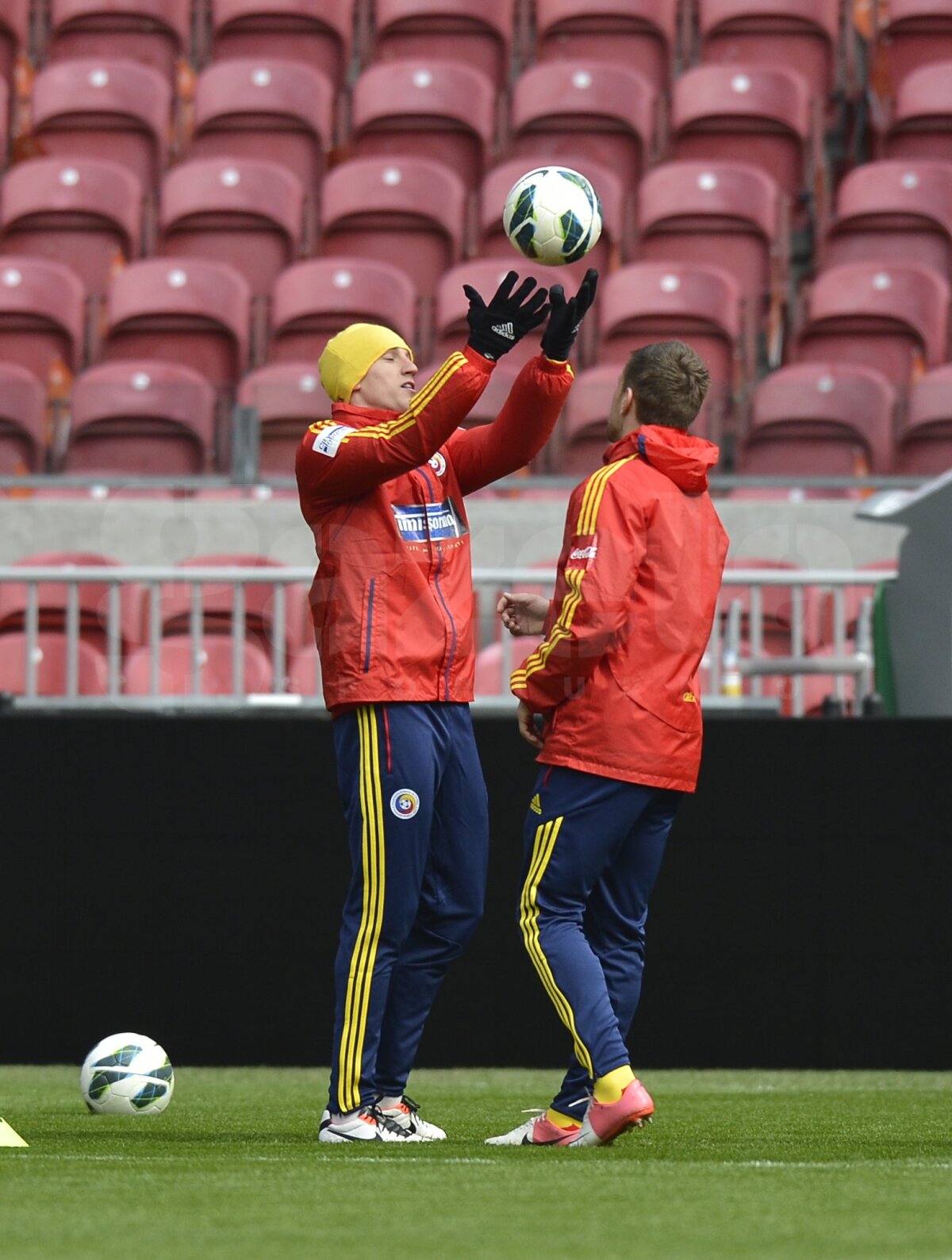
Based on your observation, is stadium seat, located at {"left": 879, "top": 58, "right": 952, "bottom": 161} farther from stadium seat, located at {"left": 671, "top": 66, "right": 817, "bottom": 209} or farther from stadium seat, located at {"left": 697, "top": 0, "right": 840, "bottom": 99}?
stadium seat, located at {"left": 697, "top": 0, "right": 840, "bottom": 99}

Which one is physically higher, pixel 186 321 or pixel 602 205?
pixel 602 205

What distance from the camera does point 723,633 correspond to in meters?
7.91

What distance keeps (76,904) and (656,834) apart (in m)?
3.01

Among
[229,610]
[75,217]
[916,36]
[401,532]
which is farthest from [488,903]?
[916,36]

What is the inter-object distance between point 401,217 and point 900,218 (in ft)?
9.10

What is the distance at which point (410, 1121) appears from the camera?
4.55 metres

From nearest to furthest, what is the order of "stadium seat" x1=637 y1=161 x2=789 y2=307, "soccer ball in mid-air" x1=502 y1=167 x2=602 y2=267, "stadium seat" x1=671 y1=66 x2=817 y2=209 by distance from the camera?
"soccer ball in mid-air" x1=502 y1=167 x2=602 y2=267 < "stadium seat" x1=637 y1=161 x2=789 y2=307 < "stadium seat" x1=671 y1=66 x2=817 y2=209

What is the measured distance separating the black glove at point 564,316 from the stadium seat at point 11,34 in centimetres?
1023

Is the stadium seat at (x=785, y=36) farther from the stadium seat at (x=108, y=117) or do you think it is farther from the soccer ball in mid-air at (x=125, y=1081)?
the soccer ball in mid-air at (x=125, y=1081)

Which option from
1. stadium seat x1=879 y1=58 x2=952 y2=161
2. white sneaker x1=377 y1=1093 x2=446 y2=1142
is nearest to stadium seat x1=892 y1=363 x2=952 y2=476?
stadium seat x1=879 y1=58 x2=952 y2=161

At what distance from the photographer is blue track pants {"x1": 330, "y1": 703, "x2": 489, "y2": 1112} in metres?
4.45

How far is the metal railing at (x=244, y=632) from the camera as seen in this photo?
7367 millimetres

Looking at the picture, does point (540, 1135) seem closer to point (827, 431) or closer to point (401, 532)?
point (401, 532)

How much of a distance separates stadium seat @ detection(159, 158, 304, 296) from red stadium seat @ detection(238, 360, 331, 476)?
11.6ft
